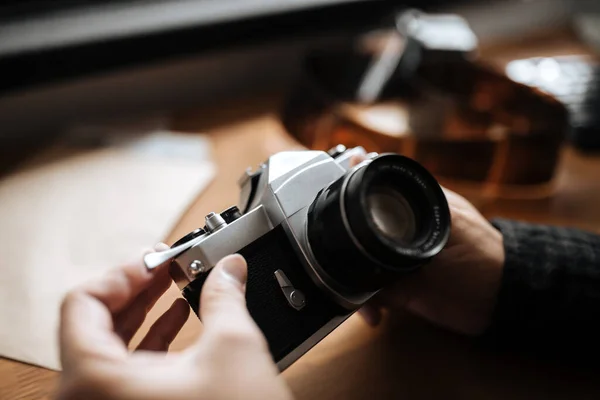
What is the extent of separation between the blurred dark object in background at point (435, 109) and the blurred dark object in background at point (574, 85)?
60mm

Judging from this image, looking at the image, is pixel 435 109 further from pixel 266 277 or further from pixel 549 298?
pixel 266 277

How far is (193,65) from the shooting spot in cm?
80

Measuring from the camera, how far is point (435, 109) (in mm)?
750

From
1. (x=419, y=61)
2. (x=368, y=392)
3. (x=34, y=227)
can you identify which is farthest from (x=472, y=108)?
(x=34, y=227)

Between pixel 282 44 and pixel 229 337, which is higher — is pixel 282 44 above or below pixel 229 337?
above

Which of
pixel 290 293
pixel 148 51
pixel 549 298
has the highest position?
pixel 148 51

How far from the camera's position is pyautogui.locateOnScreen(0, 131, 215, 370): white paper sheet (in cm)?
50

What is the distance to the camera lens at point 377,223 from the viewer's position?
1.12 ft

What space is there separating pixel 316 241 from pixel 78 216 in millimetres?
334

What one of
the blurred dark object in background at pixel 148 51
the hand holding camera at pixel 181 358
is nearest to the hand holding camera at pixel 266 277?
the hand holding camera at pixel 181 358

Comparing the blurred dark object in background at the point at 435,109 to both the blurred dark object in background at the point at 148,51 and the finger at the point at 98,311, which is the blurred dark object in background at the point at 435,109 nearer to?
the blurred dark object in background at the point at 148,51

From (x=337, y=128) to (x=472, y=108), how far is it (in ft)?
0.64

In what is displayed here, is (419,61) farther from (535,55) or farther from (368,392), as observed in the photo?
(368,392)

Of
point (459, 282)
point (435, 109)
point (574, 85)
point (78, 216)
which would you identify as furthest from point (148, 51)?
point (574, 85)
